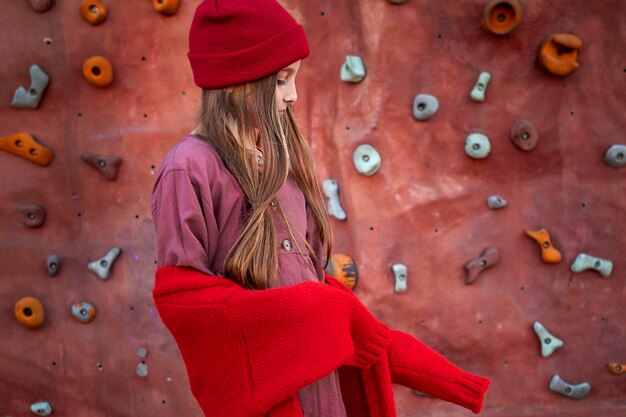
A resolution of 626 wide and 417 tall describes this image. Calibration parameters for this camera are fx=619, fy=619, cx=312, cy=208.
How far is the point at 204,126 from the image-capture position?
1322mm

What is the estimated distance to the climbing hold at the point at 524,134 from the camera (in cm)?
299

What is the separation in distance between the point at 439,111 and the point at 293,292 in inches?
83.1

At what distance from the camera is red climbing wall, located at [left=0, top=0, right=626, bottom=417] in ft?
9.84

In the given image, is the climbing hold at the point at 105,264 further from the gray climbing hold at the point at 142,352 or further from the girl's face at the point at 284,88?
the girl's face at the point at 284,88

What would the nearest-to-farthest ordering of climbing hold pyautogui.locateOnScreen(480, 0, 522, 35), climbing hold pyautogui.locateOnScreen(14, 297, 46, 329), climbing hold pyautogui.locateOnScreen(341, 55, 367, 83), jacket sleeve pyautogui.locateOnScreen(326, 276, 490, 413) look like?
jacket sleeve pyautogui.locateOnScreen(326, 276, 490, 413) → climbing hold pyautogui.locateOnScreen(480, 0, 522, 35) → climbing hold pyautogui.locateOnScreen(341, 55, 367, 83) → climbing hold pyautogui.locateOnScreen(14, 297, 46, 329)

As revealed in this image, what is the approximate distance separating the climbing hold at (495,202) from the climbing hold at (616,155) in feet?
1.74

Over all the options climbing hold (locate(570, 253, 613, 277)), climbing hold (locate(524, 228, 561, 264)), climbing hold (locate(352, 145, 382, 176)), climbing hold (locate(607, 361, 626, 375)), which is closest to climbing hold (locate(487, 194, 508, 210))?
climbing hold (locate(524, 228, 561, 264))

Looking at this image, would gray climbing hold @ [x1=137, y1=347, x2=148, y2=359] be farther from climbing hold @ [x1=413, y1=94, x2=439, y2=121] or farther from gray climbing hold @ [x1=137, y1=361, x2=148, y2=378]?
climbing hold @ [x1=413, y1=94, x2=439, y2=121]

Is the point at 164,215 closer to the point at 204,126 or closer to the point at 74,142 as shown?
the point at 204,126

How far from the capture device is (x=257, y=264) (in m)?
1.23

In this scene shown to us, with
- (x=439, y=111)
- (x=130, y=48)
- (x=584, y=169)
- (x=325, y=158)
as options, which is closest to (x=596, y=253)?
(x=584, y=169)

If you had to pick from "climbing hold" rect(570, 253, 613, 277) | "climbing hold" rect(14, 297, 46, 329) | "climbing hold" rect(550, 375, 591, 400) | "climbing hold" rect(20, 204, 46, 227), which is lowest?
"climbing hold" rect(550, 375, 591, 400)

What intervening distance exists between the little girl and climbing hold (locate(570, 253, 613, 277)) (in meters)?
1.88

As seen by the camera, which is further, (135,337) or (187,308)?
(135,337)
